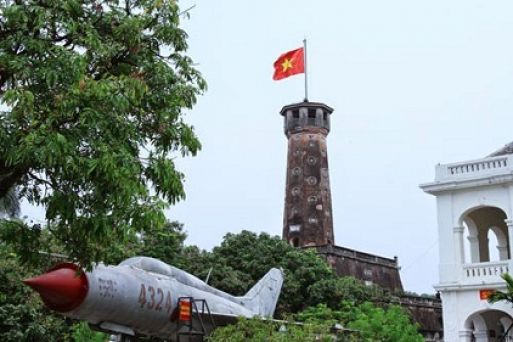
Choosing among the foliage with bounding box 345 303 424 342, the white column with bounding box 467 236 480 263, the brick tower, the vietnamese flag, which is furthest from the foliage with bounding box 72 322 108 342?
the brick tower

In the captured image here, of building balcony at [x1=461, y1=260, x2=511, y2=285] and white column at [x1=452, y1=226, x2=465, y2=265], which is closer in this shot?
building balcony at [x1=461, y1=260, x2=511, y2=285]

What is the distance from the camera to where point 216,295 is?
783 inches

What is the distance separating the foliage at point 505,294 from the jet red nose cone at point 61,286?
1208cm

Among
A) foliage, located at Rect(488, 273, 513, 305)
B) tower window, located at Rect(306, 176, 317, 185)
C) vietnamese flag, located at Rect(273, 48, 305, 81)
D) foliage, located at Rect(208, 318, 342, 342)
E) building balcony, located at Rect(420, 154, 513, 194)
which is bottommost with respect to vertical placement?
foliage, located at Rect(208, 318, 342, 342)

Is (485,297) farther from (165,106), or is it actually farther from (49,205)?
(49,205)

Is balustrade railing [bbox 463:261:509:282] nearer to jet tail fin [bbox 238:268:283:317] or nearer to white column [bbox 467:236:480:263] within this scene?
white column [bbox 467:236:480:263]

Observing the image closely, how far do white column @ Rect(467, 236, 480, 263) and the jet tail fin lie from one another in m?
6.71

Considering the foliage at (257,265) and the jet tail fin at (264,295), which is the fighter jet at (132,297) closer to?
the jet tail fin at (264,295)

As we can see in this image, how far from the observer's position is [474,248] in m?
→ 24.5

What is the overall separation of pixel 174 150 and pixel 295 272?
26.0 m

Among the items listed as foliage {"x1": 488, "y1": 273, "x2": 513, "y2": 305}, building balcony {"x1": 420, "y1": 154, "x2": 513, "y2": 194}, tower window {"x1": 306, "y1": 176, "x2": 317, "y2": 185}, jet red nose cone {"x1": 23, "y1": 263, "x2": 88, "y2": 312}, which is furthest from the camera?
tower window {"x1": 306, "y1": 176, "x2": 317, "y2": 185}

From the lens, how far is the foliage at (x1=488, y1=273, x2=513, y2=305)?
20.2 m

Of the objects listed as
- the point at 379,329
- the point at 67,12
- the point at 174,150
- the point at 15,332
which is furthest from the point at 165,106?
the point at 15,332

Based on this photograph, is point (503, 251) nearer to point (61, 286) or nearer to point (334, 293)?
point (334, 293)
